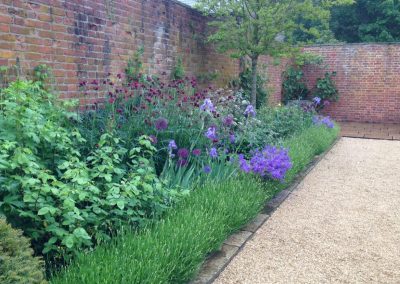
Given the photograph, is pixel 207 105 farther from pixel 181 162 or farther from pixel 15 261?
pixel 15 261

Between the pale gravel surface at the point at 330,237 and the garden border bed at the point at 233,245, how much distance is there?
1.7 inches

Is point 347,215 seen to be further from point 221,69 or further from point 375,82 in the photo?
point 375,82

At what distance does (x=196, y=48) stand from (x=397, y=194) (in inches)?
169

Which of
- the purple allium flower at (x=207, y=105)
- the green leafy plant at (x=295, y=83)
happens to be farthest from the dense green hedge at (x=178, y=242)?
the green leafy plant at (x=295, y=83)

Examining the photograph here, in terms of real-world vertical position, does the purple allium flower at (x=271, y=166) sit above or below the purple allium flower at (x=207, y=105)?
below

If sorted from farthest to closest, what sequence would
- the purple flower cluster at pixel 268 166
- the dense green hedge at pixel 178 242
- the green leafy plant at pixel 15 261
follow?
the purple flower cluster at pixel 268 166
the dense green hedge at pixel 178 242
the green leafy plant at pixel 15 261

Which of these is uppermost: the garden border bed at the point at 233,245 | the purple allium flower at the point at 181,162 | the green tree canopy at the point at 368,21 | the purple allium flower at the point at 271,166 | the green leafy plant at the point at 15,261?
the green tree canopy at the point at 368,21

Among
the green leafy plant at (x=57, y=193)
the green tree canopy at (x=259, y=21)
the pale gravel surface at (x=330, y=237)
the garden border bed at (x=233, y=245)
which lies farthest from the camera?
the green tree canopy at (x=259, y=21)

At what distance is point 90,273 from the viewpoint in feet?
6.61

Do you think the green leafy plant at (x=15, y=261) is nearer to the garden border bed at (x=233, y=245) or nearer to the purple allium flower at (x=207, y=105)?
the garden border bed at (x=233, y=245)

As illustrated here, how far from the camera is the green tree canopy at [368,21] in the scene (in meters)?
19.6

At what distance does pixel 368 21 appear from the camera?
21.0 metres

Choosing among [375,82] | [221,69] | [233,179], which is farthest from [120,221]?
[375,82]

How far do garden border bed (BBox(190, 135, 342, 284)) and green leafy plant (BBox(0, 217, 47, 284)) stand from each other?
1134 mm
